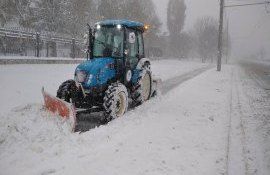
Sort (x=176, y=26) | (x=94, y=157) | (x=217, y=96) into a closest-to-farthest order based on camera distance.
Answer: (x=94, y=157)
(x=217, y=96)
(x=176, y=26)

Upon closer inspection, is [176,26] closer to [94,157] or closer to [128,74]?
[128,74]

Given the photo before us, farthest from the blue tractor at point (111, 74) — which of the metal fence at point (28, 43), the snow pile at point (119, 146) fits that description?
the metal fence at point (28, 43)

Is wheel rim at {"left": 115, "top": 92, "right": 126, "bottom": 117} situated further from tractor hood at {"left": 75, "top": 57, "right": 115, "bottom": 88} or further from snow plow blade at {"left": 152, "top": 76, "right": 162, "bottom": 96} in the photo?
snow plow blade at {"left": 152, "top": 76, "right": 162, "bottom": 96}

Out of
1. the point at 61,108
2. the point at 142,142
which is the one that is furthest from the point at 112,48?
the point at 142,142

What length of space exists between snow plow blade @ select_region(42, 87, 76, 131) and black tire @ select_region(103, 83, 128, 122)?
1.20 metres

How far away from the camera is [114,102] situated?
909 cm

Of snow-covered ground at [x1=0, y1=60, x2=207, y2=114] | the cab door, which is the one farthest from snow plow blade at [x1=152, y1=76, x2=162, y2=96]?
snow-covered ground at [x1=0, y1=60, x2=207, y2=114]

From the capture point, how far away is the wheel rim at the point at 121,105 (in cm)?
960

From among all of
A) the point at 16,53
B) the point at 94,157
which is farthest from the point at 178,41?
the point at 94,157

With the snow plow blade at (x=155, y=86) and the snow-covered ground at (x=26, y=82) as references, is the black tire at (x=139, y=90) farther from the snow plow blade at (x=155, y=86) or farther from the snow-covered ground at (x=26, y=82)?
the snow-covered ground at (x=26, y=82)

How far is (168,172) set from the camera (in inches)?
232

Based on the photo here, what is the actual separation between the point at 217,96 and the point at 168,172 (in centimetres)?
934

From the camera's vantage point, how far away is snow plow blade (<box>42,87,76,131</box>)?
25.5ft

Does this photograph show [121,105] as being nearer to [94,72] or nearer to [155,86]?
[94,72]
